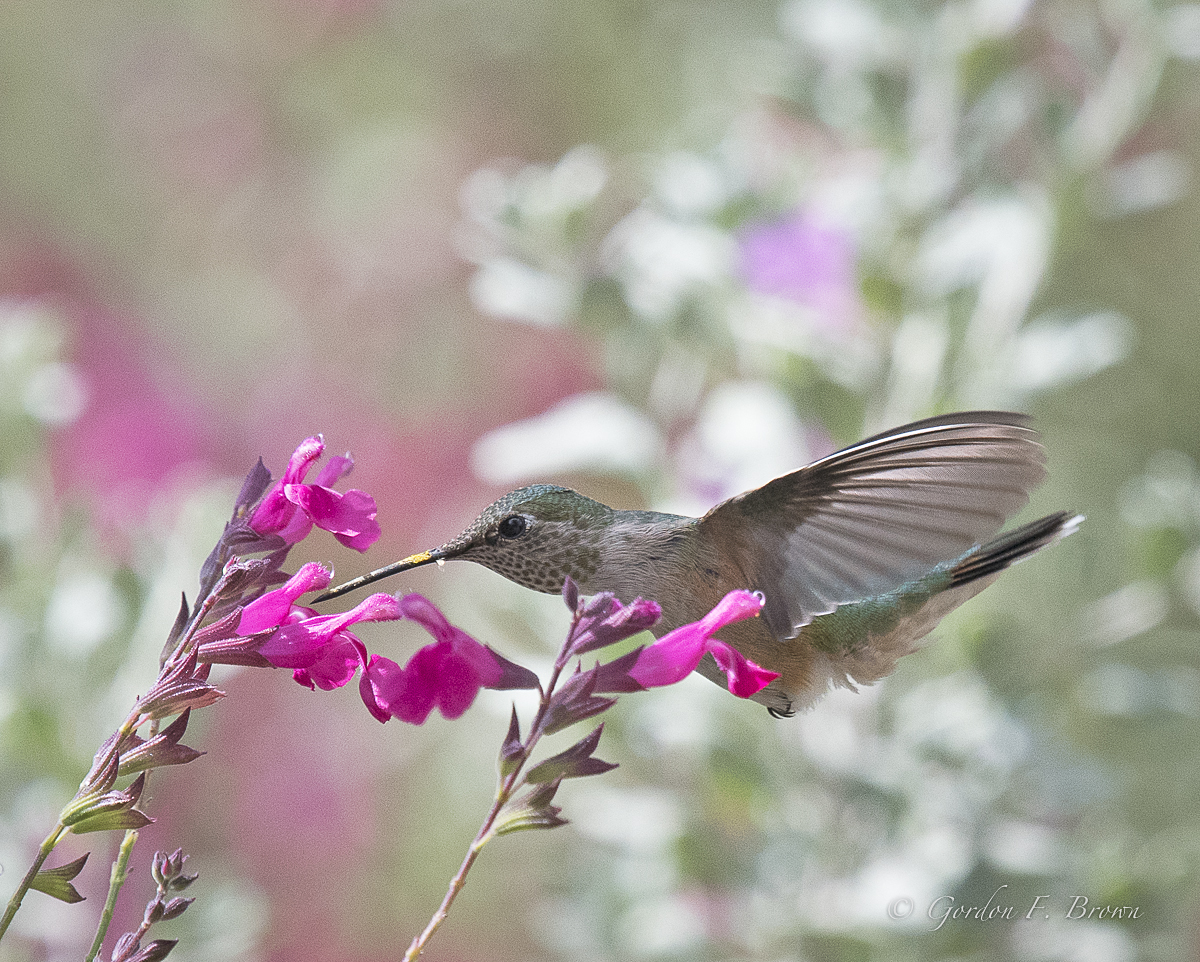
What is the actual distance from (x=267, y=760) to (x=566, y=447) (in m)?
1.51

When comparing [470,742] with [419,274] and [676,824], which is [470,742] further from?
Answer: [419,274]

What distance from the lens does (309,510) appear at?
896mm

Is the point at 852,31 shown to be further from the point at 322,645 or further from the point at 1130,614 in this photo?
the point at 322,645

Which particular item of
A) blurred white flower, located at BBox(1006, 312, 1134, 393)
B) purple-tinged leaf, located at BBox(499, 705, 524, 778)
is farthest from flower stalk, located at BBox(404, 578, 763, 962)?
blurred white flower, located at BBox(1006, 312, 1134, 393)

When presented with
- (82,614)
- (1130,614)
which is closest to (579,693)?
(82,614)

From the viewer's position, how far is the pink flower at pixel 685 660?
0.82 meters

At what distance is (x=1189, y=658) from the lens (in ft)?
11.2

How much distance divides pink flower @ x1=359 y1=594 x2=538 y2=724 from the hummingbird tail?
18.5 inches

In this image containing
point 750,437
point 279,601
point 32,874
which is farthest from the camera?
point 750,437

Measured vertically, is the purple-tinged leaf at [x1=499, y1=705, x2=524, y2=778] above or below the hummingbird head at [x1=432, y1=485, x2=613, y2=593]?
below

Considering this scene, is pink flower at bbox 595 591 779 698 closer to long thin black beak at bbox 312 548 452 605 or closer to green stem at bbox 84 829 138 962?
long thin black beak at bbox 312 548 452 605

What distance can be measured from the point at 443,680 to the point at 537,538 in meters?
0.20

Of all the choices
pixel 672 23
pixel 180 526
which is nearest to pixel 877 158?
pixel 180 526

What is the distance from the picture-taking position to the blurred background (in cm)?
185
